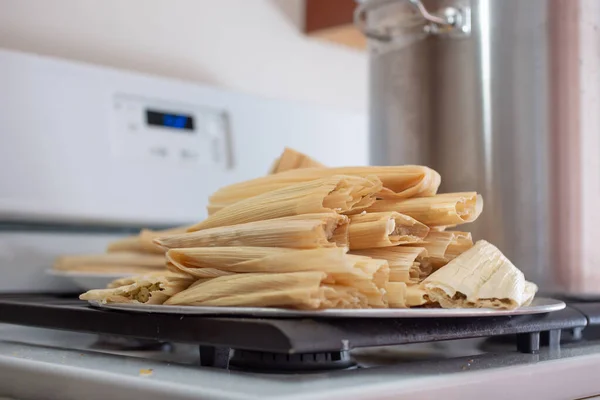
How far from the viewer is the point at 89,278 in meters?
0.96

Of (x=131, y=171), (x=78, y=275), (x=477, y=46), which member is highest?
(x=477, y=46)

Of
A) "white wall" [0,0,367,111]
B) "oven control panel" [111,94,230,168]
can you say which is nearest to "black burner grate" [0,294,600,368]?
"oven control panel" [111,94,230,168]

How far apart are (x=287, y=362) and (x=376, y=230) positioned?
4.7 inches

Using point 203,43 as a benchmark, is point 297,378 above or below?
below

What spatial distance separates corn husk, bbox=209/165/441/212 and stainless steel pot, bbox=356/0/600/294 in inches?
8.7

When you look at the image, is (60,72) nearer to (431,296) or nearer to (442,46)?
(442,46)

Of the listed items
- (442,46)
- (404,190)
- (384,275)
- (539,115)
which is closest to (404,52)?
(442,46)

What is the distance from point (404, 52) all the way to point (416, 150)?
12 centimetres

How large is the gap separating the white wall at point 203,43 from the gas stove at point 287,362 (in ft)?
1.94

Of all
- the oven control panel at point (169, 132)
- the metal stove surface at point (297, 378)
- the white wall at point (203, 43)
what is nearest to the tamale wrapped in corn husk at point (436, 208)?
the metal stove surface at point (297, 378)

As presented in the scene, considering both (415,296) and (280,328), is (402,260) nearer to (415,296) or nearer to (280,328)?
(415,296)

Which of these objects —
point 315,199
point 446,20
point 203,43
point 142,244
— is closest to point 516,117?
point 446,20

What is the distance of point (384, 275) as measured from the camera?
22.9 inches

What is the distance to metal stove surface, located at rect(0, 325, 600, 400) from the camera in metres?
0.48
